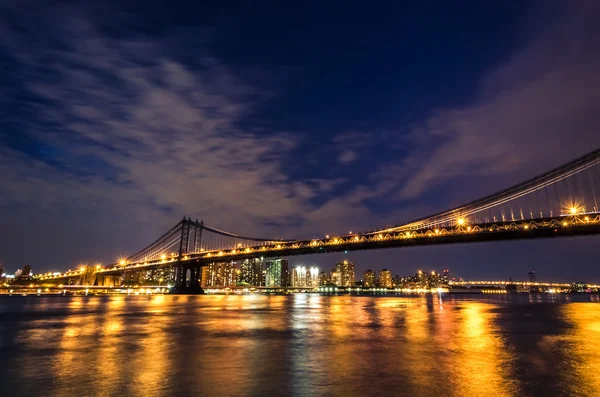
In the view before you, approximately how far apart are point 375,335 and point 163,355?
34.1 ft

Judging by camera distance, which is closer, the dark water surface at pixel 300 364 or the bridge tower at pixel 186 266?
the dark water surface at pixel 300 364

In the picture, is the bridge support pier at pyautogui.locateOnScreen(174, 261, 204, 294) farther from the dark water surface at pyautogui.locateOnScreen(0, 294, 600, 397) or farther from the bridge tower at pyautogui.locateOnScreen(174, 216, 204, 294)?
the dark water surface at pyautogui.locateOnScreen(0, 294, 600, 397)

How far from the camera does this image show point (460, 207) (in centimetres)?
8575

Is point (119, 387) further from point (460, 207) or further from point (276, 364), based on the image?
point (460, 207)

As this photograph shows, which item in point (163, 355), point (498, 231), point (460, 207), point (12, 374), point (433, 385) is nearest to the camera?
point (433, 385)

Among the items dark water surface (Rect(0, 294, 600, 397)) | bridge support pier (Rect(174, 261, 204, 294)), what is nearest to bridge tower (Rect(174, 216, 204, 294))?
bridge support pier (Rect(174, 261, 204, 294))

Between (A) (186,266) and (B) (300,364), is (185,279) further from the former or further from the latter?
(B) (300,364)

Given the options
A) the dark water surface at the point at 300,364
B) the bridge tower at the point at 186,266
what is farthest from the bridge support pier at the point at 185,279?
the dark water surface at the point at 300,364

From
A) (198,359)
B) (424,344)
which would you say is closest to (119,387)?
(198,359)

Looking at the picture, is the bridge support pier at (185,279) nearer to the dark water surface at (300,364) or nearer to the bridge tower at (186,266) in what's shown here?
the bridge tower at (186,266)

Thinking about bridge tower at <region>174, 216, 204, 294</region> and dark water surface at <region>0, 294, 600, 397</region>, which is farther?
bridge tower at <region>174, 216, 204, 294</region>

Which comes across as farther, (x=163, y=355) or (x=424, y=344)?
(x=424, y=344)

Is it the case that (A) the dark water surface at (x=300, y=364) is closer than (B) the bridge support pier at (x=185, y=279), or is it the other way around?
(A) the dark water surface at (x=300, y=364)

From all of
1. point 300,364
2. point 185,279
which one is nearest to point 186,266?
point 185,279
